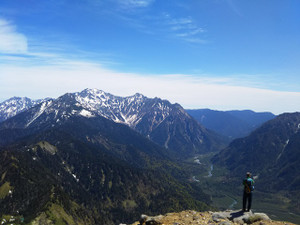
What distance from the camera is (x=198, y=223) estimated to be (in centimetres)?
3788

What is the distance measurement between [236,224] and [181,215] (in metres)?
10.6

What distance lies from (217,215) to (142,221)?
1319cm

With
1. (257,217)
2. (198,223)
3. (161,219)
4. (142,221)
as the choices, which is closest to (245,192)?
(257,217)

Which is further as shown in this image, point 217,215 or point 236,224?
point 217,215

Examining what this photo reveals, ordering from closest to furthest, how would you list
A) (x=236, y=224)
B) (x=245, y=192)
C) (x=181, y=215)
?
(x=236, y=224)
(x=245, y=192)
(x=181, y=215)

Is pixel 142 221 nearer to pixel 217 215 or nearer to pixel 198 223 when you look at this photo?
pixel 198 223

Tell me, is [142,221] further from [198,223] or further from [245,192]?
[245,192]

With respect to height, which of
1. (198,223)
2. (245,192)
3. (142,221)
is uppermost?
(245,192)

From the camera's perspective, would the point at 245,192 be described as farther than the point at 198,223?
Yes

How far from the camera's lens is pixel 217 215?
135 ft

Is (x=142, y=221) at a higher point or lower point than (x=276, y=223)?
lower

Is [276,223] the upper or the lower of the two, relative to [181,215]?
upper

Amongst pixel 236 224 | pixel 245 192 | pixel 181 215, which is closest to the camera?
pixel 236 224

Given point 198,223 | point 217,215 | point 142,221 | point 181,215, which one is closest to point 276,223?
point 217,215
